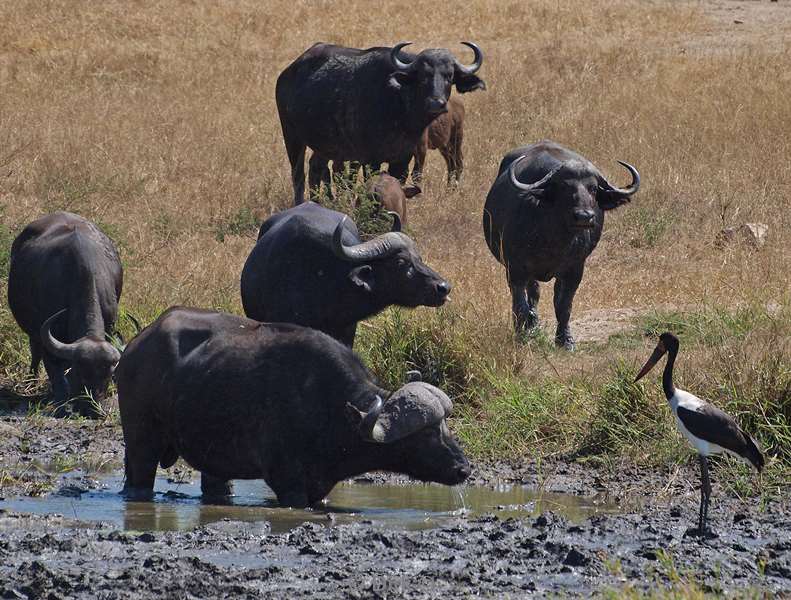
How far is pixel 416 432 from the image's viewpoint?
28.0ft

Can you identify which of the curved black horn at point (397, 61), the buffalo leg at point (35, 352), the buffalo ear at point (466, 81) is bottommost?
the buffalo leg at point (35, 352)

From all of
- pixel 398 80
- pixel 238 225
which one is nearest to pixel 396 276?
pixel 398 80

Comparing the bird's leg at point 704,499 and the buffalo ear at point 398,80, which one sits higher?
the buffalo ear at point 398,80

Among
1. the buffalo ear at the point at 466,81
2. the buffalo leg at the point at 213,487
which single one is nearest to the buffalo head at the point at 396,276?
the buffalo leg at the point at 213,487

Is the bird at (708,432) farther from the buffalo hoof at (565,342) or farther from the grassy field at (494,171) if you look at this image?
the buffalo hoof at (565,342)

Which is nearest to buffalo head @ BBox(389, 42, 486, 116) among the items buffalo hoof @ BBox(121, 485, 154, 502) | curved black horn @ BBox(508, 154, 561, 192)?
curved black horn @ BBox(508, 154, 561, 192)

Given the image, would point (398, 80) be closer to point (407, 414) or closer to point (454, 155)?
point (454, 155)

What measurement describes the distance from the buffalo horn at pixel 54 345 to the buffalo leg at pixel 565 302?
13.8 feet

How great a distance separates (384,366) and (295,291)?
1.20 metres

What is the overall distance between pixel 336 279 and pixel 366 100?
298 inches

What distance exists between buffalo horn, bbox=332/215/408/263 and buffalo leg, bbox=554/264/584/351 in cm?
285

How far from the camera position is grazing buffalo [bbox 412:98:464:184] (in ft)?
67.6

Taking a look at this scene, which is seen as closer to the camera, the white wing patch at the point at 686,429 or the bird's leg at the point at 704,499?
the bird's leg at the point at 704,499

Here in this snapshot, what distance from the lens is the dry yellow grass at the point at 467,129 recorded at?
50.1ft
